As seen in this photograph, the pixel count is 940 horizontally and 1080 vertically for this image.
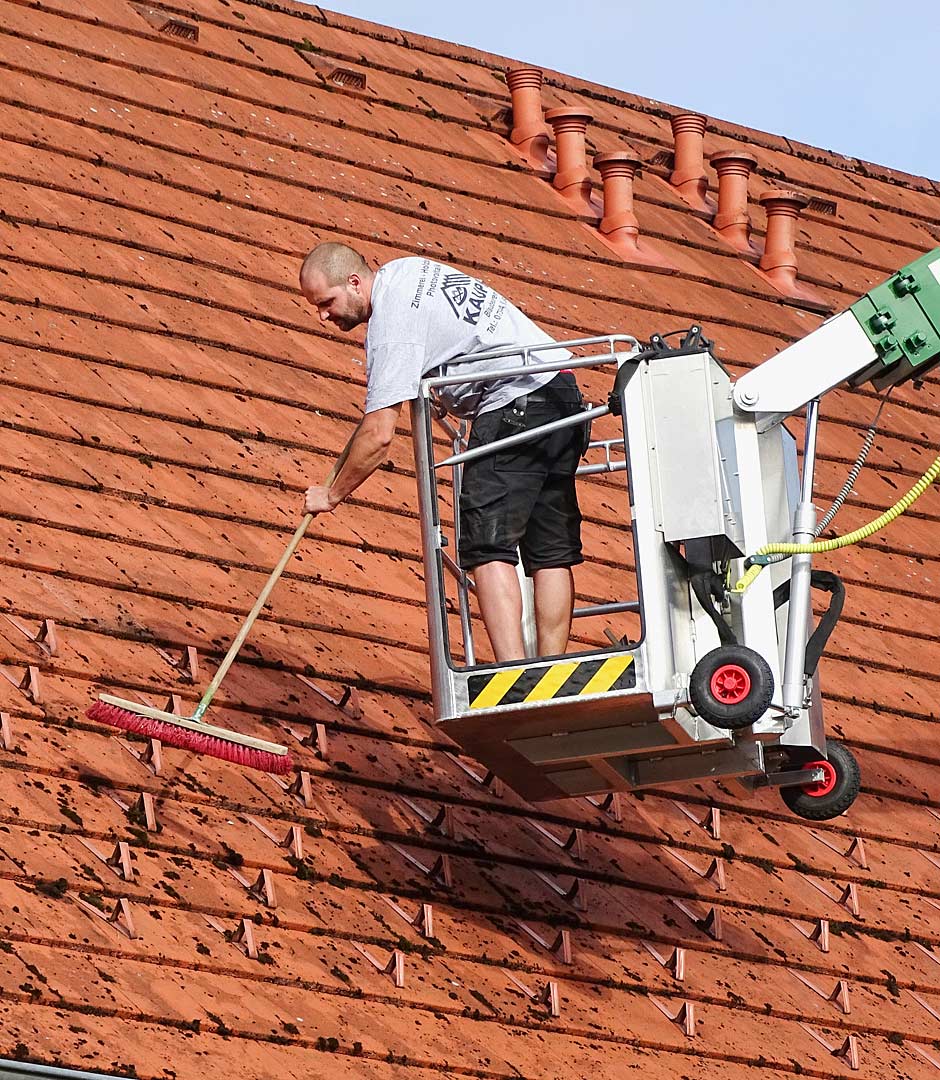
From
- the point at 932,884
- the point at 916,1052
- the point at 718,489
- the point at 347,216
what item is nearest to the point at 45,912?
the point at 718,489

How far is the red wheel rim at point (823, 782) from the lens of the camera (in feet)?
18.8

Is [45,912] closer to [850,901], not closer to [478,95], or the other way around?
[850,901]

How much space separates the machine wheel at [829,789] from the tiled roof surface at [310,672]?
13.2 inches

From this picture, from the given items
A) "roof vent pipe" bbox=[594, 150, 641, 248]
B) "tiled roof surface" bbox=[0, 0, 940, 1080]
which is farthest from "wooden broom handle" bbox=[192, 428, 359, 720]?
"roof vent pipe" bbox=[594, 150, 641, 248]

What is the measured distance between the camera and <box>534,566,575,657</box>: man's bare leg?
557cm

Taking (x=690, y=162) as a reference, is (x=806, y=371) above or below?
below

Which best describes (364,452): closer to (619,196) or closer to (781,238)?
(619,196)

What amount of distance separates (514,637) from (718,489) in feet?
2.27

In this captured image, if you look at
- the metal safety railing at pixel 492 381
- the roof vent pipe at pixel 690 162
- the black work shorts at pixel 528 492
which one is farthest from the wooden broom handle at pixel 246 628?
the roof vent pipe at pixel 690 162

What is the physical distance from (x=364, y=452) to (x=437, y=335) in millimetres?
364

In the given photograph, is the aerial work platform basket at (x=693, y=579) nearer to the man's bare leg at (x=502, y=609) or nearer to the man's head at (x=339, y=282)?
the man's bare leg at (x=502, y=609)

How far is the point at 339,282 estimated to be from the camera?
5566 millimetres

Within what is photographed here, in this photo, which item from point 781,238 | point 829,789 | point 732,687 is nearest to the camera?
point 732,687

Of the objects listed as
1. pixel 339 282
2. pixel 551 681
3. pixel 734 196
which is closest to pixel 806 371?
pixel 551 681
